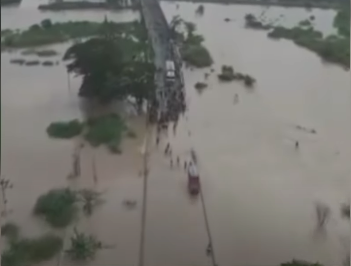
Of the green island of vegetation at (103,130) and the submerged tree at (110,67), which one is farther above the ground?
the submerged tree at (110,67)

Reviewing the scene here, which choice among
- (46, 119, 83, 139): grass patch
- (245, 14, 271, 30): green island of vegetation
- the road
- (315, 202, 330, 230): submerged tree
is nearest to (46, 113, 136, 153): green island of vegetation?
(46, 119, 83, 139): grass patch

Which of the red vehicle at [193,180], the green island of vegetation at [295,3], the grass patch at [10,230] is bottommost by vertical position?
the grass patch at [10,230]

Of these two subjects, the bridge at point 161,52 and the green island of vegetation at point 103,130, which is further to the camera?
the bridge at point 161,52

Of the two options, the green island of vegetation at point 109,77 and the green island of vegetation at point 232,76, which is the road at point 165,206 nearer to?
the green island of vegetation at point 109,77

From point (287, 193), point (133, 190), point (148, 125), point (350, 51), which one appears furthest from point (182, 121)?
point (350, 51)

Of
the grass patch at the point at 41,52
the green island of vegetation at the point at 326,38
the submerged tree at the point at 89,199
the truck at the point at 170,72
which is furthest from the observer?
the green island of vegetation at the point at 326,38

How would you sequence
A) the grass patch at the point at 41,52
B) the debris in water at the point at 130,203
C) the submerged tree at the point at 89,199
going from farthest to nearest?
the debris in water at the point at 130,203 → the submerged tree at the point at 89,199 → the grass patch at the point at 41,52

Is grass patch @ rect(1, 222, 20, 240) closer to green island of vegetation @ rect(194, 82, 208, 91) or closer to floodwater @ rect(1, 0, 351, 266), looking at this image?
floodwater @ rect(1, 0, 351, 266)

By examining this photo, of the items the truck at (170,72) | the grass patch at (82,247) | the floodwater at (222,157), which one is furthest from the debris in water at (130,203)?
the truck at (170,72)
